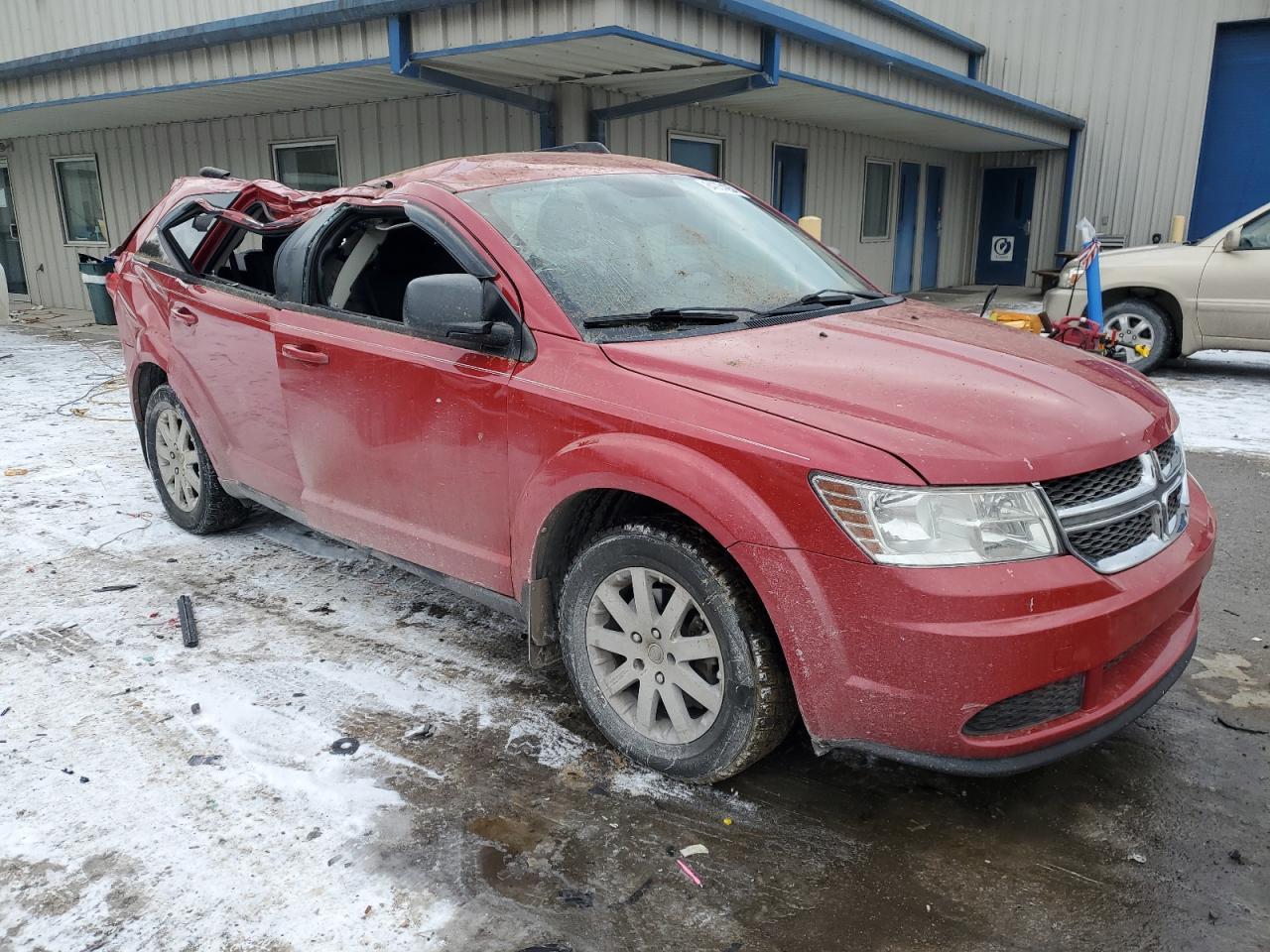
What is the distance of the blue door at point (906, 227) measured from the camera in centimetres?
1673

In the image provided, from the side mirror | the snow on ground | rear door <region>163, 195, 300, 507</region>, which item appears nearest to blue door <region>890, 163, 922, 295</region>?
the snow on ground

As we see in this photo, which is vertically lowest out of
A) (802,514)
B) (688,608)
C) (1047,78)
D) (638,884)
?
(638,884)

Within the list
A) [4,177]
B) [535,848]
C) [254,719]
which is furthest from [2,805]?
[4,177]

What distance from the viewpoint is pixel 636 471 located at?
8.54ft

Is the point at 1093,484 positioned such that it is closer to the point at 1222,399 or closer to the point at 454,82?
the point at 1222,399

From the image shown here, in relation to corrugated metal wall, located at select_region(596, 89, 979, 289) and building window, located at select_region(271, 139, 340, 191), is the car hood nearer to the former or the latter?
corrugated metal wall, located at select_region(596, 89, 979, 289)

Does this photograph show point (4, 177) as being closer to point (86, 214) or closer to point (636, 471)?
point (86, 214)

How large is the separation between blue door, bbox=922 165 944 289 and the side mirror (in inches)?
637

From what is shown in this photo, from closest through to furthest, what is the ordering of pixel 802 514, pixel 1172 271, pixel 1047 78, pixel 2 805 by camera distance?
pixel 802 514, pixel 2 805, pixel 1172 271, pixel 1047 78

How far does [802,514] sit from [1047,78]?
60.5ft

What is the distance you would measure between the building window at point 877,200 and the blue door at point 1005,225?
388cm

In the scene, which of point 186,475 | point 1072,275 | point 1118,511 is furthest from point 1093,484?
point 1072,275

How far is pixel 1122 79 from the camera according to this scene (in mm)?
16656

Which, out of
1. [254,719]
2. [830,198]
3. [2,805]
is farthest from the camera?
[830,198]
